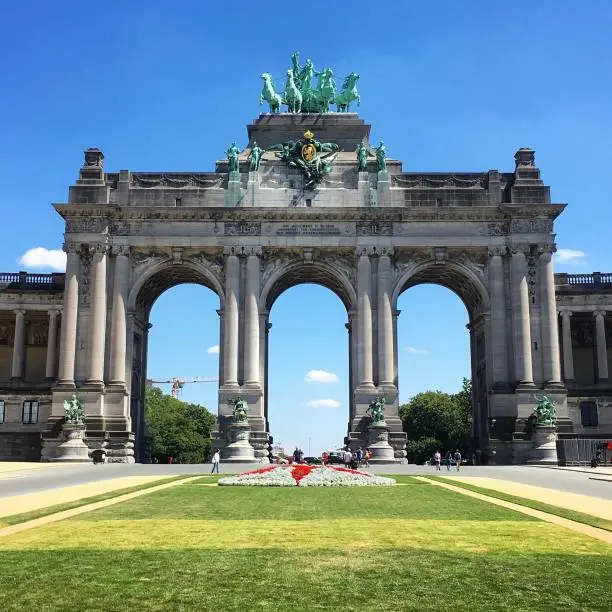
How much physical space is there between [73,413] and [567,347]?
156 ft

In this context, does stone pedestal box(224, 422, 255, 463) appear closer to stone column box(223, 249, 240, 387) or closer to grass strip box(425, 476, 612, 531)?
stone column box(223, 249, 240, 387)

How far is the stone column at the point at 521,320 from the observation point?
69.1m

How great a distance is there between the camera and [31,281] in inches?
3209

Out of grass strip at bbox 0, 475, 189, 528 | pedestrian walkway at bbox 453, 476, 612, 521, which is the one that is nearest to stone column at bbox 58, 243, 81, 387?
grass strip at bbox 0, 475, 189, 528

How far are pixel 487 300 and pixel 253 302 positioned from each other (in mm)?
21489

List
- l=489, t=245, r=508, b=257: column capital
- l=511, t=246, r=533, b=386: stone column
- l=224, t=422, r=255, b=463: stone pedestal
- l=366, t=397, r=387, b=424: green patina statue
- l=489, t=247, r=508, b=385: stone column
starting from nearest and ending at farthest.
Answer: l=224, t=422, r=255, b=463: stone pedestal
l=366, t=397, r=387, b=424: green patina statue
l=511, t=246, r=533, b=386: stone column
l=489, t=247, r=508, b=385: stone column
l=489, t=245, r=508, b=257: column capital

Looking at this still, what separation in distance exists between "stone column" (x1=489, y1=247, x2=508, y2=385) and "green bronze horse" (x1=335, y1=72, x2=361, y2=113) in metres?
21.6

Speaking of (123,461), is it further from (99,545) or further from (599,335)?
(99,545)

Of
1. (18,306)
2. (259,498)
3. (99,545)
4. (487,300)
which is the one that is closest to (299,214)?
(487,300)

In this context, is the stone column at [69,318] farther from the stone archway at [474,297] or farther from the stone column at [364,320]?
the stone archway at [474,297]

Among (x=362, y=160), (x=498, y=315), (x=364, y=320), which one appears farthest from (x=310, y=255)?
(x=498, y=315)

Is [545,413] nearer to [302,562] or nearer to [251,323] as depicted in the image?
[251,323]

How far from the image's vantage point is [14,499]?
2695 cm

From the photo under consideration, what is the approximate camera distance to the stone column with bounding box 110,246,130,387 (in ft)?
229
